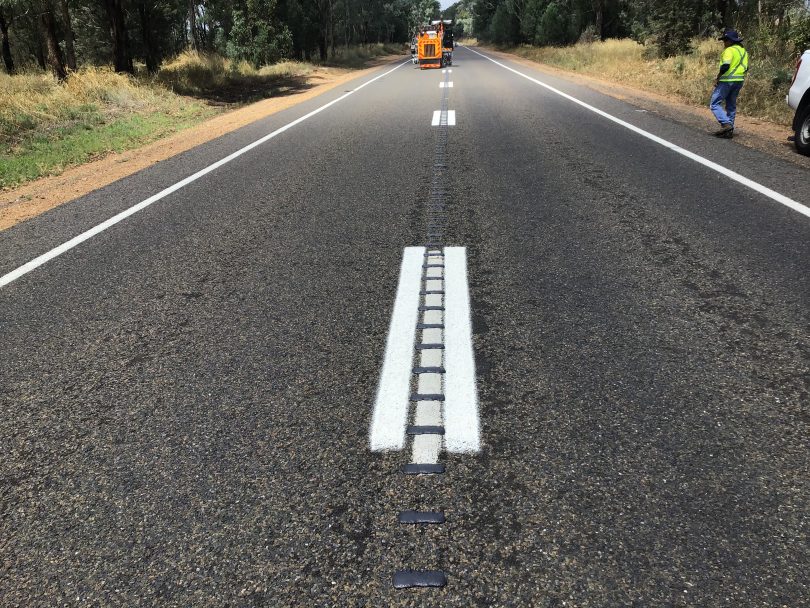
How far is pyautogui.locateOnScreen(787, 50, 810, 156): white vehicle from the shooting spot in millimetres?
7828

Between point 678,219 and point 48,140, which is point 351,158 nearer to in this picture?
→ point 678,219

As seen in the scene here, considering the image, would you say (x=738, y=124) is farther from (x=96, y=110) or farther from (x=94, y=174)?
(x=96, y=110)

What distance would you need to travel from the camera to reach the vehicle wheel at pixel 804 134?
308 inches

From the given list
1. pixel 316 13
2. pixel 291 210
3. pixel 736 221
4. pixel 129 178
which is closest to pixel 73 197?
pixel 129 178

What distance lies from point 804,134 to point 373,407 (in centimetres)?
835

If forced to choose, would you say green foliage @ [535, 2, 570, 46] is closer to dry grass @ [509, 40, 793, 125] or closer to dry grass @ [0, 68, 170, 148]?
dry grass @ [509, 40, 793, 125]

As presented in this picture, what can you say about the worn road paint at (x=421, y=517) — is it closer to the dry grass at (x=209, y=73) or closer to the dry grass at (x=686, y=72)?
the dry grass at (x=686, y=72)

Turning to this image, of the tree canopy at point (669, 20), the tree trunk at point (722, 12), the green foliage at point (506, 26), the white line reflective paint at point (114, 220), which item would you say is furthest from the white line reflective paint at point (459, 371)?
the green foliage at point (506, 26)

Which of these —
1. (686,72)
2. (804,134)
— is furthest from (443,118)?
(686,72)

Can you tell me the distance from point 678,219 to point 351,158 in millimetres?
4587

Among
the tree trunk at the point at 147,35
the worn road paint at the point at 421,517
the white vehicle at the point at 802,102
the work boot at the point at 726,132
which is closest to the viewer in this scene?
the worn road paint at the point at 421,517

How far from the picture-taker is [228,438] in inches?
94.3

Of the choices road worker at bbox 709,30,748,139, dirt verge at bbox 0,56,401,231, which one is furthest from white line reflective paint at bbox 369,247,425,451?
road worker at bbox 709,30,748,139

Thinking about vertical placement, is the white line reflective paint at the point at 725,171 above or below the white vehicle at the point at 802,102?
below
